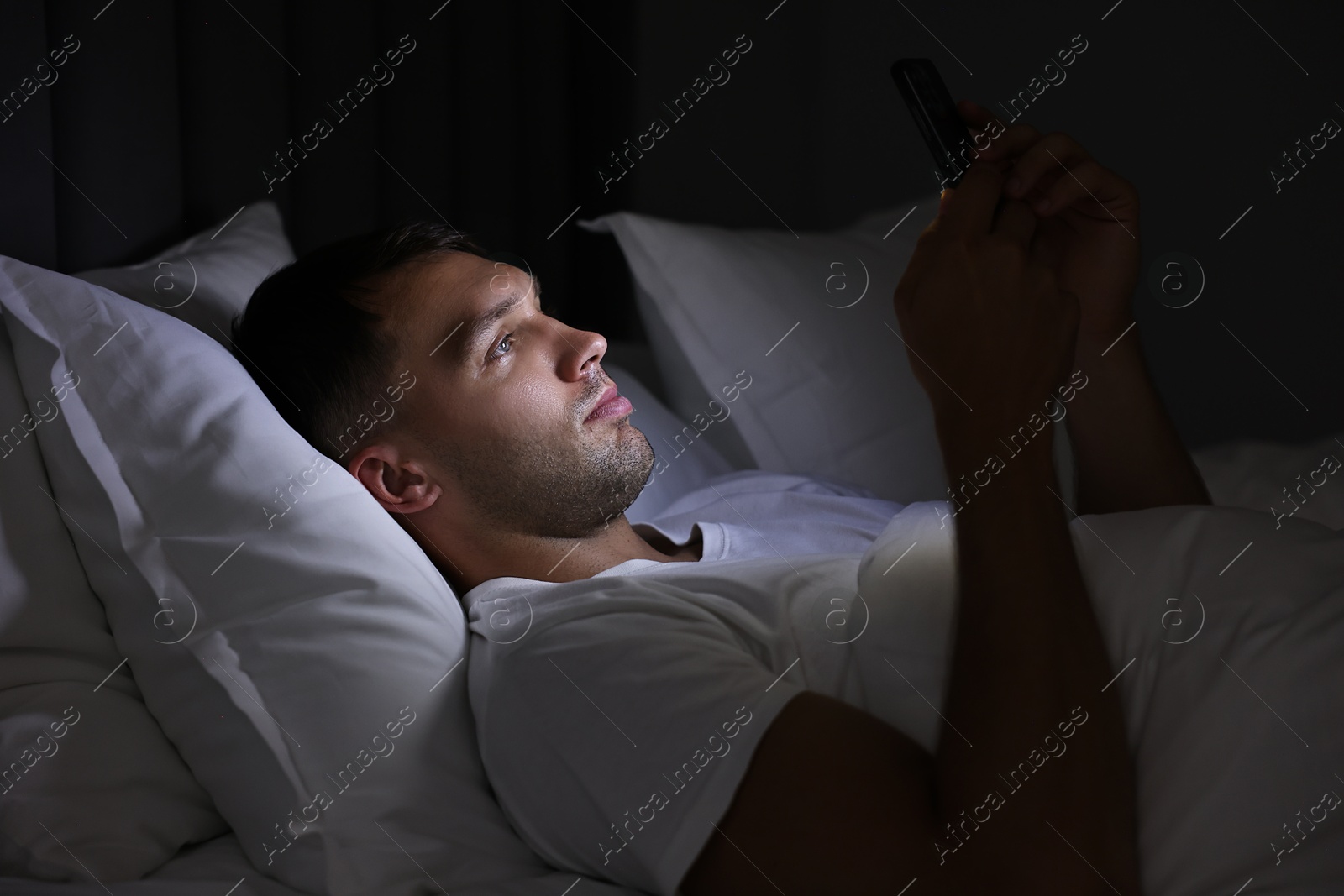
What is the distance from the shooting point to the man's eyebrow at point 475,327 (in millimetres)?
989

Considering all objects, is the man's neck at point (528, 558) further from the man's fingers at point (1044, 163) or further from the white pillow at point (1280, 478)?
the white pillow at point (1280, 478)

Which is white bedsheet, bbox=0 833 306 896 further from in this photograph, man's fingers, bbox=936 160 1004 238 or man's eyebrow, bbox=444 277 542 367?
man's fingers, bbox=936 160 1004 238

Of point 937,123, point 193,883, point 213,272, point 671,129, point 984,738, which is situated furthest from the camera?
point 671,129

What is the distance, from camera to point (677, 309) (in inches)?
52.8

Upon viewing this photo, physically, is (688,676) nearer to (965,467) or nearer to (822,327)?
(965,467)

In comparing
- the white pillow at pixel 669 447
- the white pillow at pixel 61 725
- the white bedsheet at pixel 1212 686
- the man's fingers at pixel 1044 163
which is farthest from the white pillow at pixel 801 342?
the white pillow at pixel 61 725

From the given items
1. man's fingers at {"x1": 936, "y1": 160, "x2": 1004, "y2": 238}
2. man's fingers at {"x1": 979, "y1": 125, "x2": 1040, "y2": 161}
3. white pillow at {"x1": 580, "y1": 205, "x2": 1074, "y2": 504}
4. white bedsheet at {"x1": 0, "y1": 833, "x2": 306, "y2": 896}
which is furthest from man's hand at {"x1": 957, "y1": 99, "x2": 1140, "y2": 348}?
white bedsheet at {"x1": 0, "y1": 833, "x2": 306, "y2": 896}

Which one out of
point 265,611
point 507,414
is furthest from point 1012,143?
point 265,611

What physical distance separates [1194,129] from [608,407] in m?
1.01

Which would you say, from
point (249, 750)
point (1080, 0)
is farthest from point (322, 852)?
point (1080, 0)

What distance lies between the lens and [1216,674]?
1.96 feet

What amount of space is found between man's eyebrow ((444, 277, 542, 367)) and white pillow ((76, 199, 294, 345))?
276 mm

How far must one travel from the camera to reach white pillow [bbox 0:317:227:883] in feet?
2.27

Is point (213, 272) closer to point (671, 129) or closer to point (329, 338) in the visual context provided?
point (329, 338)
